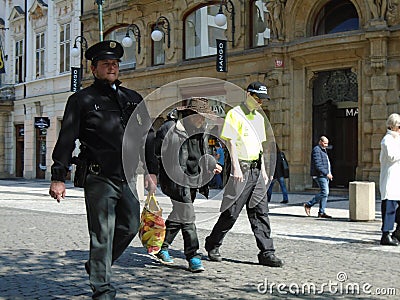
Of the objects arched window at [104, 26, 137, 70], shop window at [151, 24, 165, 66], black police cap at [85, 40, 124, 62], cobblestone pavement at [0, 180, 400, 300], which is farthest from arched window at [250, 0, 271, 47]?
black police cap at [85, 40, 124, 62]

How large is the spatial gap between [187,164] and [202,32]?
19.3 meters

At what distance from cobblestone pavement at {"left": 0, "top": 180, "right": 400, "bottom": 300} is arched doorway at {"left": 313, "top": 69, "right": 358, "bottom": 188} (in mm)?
10041

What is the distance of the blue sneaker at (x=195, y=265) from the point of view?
21.9ft

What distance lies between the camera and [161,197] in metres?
7.40

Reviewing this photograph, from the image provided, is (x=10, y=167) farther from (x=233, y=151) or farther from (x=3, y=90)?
(x=233, y=151)

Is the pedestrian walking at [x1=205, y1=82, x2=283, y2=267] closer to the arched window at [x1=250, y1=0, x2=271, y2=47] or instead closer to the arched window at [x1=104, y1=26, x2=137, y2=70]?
the arched window at [x1=250, y1=0, x2=271, y2=47]

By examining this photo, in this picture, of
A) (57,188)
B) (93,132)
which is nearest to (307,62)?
(93,132)

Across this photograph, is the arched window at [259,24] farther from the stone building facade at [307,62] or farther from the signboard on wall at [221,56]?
the signboard on wall at [221,56]

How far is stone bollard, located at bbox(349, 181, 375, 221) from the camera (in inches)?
489

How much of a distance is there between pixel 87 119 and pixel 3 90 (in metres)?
35.4

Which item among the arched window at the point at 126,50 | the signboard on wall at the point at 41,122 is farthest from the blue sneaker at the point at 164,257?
the signboard on wall at the point at 41,122

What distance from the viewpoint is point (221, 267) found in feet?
23.1

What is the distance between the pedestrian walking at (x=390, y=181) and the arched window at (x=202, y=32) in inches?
620

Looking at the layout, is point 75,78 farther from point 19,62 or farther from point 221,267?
point 221,267
